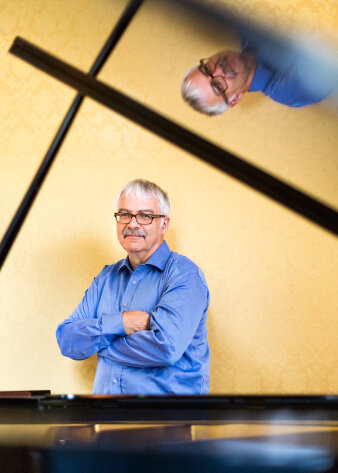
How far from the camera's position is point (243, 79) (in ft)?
5.69

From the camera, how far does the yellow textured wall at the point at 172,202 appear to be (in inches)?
86.4

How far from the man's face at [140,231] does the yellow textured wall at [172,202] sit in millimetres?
412

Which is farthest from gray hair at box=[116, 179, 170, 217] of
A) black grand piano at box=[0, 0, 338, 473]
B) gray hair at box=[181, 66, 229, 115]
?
black grand piano at box=[0, 0, 338, 473]

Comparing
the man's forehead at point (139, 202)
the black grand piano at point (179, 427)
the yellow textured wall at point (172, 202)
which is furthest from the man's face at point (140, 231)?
the black grand piano at point (179, 427)

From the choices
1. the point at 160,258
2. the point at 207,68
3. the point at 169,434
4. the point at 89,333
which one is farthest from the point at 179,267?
the point at 169,434

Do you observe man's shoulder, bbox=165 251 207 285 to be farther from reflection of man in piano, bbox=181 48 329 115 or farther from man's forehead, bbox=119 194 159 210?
reflection of man in piano, bbox=181 48 329 115

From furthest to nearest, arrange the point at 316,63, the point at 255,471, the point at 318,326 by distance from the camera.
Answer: the point at 318,326
the point at 316,63
the point at 255,471

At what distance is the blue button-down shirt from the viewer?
166 centimetres

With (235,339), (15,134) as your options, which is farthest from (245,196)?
(15,134)

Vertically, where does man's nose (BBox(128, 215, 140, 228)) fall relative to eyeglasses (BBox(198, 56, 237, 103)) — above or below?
below

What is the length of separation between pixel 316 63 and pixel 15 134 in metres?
1.64

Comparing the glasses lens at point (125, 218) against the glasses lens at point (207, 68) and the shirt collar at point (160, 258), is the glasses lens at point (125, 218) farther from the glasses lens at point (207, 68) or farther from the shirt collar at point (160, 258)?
the glasses lens at point (207, 68)

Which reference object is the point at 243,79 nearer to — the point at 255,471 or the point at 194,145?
the point at 194,145

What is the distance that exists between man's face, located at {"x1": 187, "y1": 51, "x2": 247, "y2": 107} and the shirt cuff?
0.82 metres
